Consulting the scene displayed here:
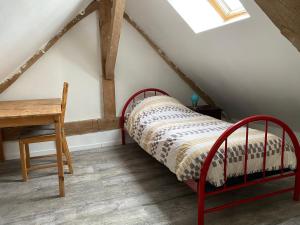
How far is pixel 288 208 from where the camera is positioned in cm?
200

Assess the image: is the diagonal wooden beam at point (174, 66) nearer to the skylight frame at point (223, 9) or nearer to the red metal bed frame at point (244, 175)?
the skylight frame at point (223, 9)

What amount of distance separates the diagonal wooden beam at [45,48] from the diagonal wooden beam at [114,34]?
674 mm

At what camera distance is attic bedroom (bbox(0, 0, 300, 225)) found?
1873mm

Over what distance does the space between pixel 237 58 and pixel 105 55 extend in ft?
5.57

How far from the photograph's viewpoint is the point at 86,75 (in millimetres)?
3430

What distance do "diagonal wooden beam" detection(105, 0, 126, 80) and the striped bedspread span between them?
902mm

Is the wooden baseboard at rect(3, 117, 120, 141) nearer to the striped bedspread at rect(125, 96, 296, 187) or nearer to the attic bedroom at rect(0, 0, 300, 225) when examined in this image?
the attic bedroom at rect(0, 0, 300, 225)

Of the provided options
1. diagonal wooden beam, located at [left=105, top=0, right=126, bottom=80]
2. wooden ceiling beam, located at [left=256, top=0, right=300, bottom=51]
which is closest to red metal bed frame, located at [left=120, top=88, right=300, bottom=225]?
wooden ceiling beam, located at [left=256, top=0, right=300, bottom=51]

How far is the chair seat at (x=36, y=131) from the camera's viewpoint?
2494 millimetres

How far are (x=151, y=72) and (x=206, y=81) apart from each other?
0.82 meters

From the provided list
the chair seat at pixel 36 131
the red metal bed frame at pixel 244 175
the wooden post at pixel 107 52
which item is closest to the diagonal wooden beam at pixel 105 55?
the wooden post at pixel 107 52

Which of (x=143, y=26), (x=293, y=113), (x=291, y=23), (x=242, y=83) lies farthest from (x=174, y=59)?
(x=291, y=23)

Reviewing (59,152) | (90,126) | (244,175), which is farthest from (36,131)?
(244,175)

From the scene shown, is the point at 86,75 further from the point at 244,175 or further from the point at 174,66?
the point at 244,175
